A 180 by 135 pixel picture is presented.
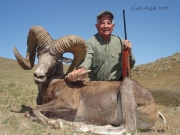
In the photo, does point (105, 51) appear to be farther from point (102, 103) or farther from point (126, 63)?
point (102, 103)

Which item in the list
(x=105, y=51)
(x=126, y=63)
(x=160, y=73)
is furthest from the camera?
(x=160, y=73)

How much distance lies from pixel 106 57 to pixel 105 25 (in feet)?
3.70

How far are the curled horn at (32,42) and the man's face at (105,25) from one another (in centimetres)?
205

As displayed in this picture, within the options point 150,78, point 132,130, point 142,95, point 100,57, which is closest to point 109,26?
point 100,57

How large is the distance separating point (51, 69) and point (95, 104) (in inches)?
65.6

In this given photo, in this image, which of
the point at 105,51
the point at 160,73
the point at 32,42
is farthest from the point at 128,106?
the point at 160,73

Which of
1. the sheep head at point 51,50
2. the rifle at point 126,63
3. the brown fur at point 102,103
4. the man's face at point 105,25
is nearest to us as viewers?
the brown fur at point 102,103

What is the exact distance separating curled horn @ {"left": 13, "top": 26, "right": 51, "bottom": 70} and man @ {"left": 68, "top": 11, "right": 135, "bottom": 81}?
172 centimetres

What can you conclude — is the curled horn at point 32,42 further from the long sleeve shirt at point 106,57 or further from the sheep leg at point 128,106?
the sheep leg at point 128,106

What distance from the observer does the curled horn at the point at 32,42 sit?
8.19 m

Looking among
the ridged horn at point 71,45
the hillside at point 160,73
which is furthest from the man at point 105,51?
the hillside at point 160,73

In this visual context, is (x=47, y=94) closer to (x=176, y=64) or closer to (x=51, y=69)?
(x=51, y=69)

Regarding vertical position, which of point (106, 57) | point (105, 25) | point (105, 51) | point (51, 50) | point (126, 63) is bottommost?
point (126, 63)

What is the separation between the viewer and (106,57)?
9445mm
